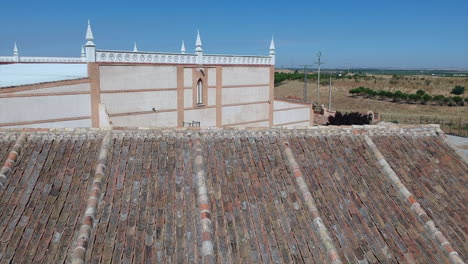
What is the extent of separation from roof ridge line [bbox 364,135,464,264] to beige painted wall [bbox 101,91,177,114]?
13.4 m

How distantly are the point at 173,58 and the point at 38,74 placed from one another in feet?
22.4

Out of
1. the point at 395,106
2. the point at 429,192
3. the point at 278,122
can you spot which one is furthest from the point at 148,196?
the point at 395,106

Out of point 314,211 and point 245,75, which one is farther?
point 245,75

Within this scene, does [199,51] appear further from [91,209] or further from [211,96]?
[91,209]

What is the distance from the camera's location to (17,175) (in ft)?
26.6

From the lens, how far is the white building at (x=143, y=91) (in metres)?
17.5

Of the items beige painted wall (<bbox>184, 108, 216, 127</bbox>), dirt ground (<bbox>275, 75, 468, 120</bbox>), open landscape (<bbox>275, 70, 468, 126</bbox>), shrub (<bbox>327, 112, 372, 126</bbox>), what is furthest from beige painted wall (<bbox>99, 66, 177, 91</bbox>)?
dirt ground (<bbox>275, 75, 468, 120</bbox>)

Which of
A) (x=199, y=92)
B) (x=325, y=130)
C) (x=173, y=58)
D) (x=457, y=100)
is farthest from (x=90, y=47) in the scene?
(x=457, y=100)

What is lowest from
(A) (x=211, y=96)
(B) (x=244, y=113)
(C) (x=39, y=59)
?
(B) (x=244, y=113)

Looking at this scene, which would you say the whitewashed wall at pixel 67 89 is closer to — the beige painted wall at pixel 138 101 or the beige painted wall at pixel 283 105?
the beige painted wall at pixel 138 101

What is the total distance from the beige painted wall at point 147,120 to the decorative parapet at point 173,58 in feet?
9.11

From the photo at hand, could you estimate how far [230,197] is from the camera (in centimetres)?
808

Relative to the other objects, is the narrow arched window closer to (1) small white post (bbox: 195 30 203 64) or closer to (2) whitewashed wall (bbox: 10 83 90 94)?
(1) small white post (bbox: 195 30 203 64)

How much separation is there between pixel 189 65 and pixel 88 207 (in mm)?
16523
